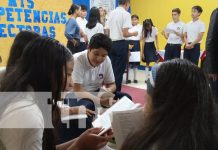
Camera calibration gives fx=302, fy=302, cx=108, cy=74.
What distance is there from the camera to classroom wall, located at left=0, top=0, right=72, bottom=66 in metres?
5.05

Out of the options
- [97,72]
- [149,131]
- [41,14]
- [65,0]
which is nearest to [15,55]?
[149,131]

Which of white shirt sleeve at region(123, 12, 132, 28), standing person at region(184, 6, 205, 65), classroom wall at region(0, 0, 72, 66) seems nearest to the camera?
white shirt sleeve at region(123, 12, 132, 28)

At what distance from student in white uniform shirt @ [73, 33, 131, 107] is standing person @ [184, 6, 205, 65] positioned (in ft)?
8.66

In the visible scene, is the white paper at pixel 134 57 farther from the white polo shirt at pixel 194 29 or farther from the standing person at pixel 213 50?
the standing person at pixel 213 50

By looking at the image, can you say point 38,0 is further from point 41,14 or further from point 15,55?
point 15,55

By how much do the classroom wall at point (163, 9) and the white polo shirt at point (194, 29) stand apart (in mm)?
1525

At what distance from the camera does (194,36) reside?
15.8ft

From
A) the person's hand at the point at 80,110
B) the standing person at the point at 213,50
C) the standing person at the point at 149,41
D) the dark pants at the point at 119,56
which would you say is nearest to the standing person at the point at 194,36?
the standing person at the point at 149,41

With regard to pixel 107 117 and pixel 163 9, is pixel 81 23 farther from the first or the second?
pixel 107 117

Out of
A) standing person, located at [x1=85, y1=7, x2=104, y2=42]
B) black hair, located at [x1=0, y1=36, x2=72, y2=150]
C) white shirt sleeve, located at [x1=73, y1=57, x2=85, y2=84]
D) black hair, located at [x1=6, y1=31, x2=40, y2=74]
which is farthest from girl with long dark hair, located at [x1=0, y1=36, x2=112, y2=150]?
standing person, located at [x1=85, y1=7, x2=104, y2=42]

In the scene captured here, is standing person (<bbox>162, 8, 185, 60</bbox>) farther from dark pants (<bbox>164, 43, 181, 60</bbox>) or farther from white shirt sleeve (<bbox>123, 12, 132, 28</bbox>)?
white shirt sleeve (<bbox>123, 12, 132, 28</bbox>)

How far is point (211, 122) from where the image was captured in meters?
0.81

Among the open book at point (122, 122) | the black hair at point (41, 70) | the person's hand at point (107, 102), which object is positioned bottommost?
the person's hand at point (107, 102)

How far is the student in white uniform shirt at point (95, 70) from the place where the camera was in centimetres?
226
